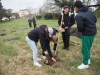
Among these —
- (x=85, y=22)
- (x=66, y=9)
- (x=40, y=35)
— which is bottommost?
(x=40, y=35)

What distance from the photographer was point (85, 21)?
3219mm

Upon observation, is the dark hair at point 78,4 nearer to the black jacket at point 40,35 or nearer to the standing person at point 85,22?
the standing person at point 85,22

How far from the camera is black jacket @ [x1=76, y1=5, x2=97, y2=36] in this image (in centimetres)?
318

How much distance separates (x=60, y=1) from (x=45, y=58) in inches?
1048

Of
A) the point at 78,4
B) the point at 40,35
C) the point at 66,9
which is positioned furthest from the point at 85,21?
Result: the point at 66,9

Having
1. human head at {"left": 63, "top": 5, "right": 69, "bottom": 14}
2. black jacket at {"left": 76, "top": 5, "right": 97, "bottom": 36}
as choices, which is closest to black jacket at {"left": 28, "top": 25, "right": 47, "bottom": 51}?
black jacket at {"left": 76, "top": 5, "right": 97, "bottom": 36}

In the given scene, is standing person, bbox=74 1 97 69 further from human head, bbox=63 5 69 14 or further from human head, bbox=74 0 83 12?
human head, bbox=63 5 69 14

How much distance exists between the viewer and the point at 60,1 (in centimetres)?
2947

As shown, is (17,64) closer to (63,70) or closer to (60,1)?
(63,70)

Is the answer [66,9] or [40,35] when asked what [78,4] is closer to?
[40,35]

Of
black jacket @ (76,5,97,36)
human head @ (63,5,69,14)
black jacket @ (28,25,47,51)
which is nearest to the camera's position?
black jacket @ (76,5,97,36)

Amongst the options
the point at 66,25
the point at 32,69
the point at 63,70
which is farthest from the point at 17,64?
the point at 66,25

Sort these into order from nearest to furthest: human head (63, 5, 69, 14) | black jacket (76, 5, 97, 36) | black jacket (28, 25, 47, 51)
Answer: black jacket (76, 5, 97, 36)
black jacket (28, 25, 47, 51)
human head (63, 5, 69, 14)

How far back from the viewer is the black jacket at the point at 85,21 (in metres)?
3.18
